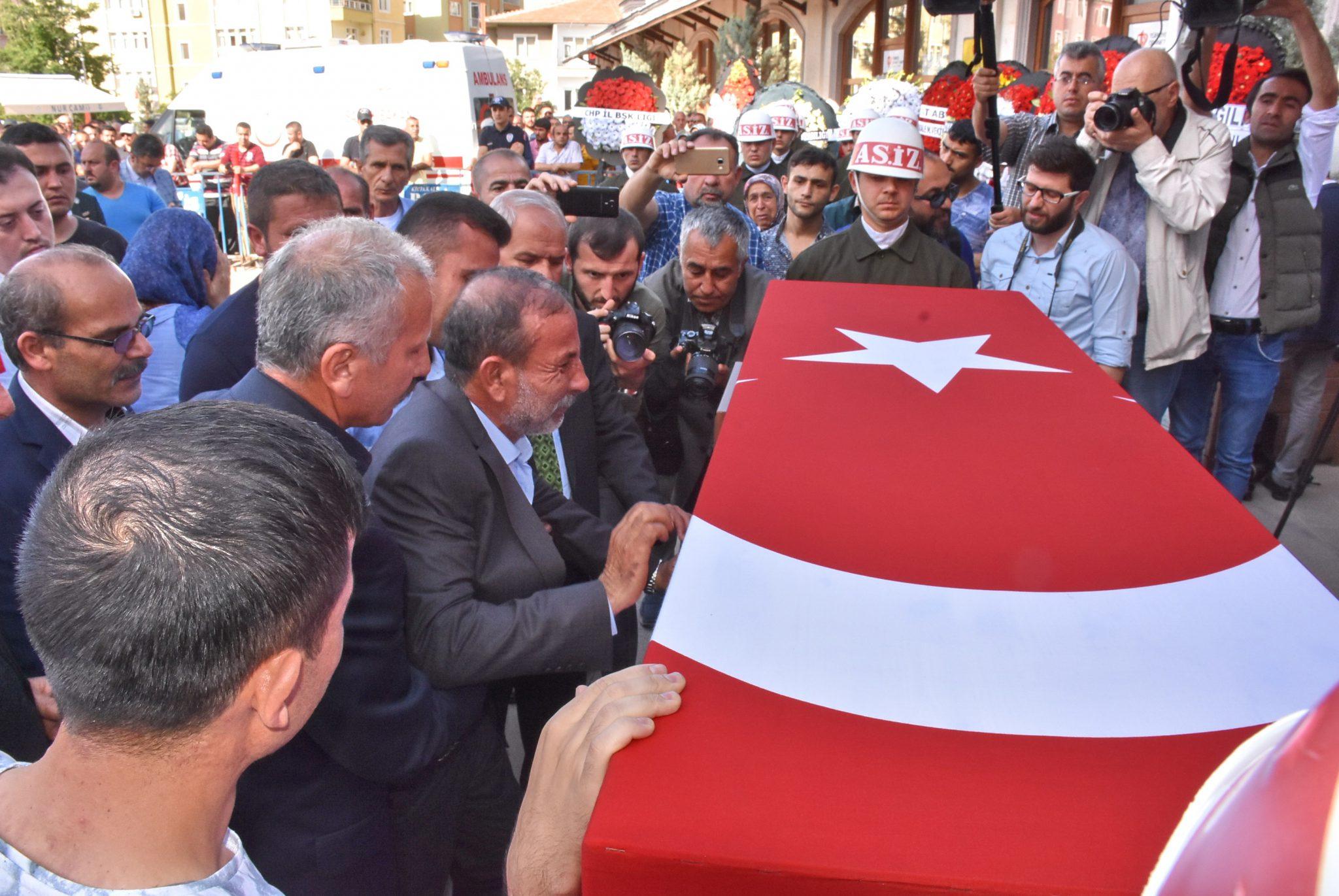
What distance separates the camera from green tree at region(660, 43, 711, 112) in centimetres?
1631

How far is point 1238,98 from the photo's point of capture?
14.8 ft

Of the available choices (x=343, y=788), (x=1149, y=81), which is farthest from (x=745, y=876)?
(x=1149, y=81)

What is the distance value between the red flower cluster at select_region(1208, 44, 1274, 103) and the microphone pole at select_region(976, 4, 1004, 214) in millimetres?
1220

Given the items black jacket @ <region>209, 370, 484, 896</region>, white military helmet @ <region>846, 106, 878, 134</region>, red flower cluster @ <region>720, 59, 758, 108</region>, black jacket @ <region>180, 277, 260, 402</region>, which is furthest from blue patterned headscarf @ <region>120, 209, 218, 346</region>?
red flower cluster @ <region>720, 59, 758, 108</region>

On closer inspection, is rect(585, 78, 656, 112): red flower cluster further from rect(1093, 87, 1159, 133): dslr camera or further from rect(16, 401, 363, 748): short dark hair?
rect(16, 401, 363, 748): short dark hair

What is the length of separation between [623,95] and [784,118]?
1.04 m

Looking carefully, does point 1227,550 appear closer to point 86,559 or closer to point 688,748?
point 688,748

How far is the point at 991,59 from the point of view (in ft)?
12.0

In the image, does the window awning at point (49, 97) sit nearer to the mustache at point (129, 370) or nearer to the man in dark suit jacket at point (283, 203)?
the man in dark suit jacket at point (283, 203)

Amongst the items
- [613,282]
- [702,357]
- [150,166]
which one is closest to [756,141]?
[613,282]

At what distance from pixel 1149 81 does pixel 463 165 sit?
1071cm

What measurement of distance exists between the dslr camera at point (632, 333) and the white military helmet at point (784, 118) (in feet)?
10.8

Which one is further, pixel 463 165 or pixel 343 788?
pixel 463 165

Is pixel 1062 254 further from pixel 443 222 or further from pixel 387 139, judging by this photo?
pixel 387 139
